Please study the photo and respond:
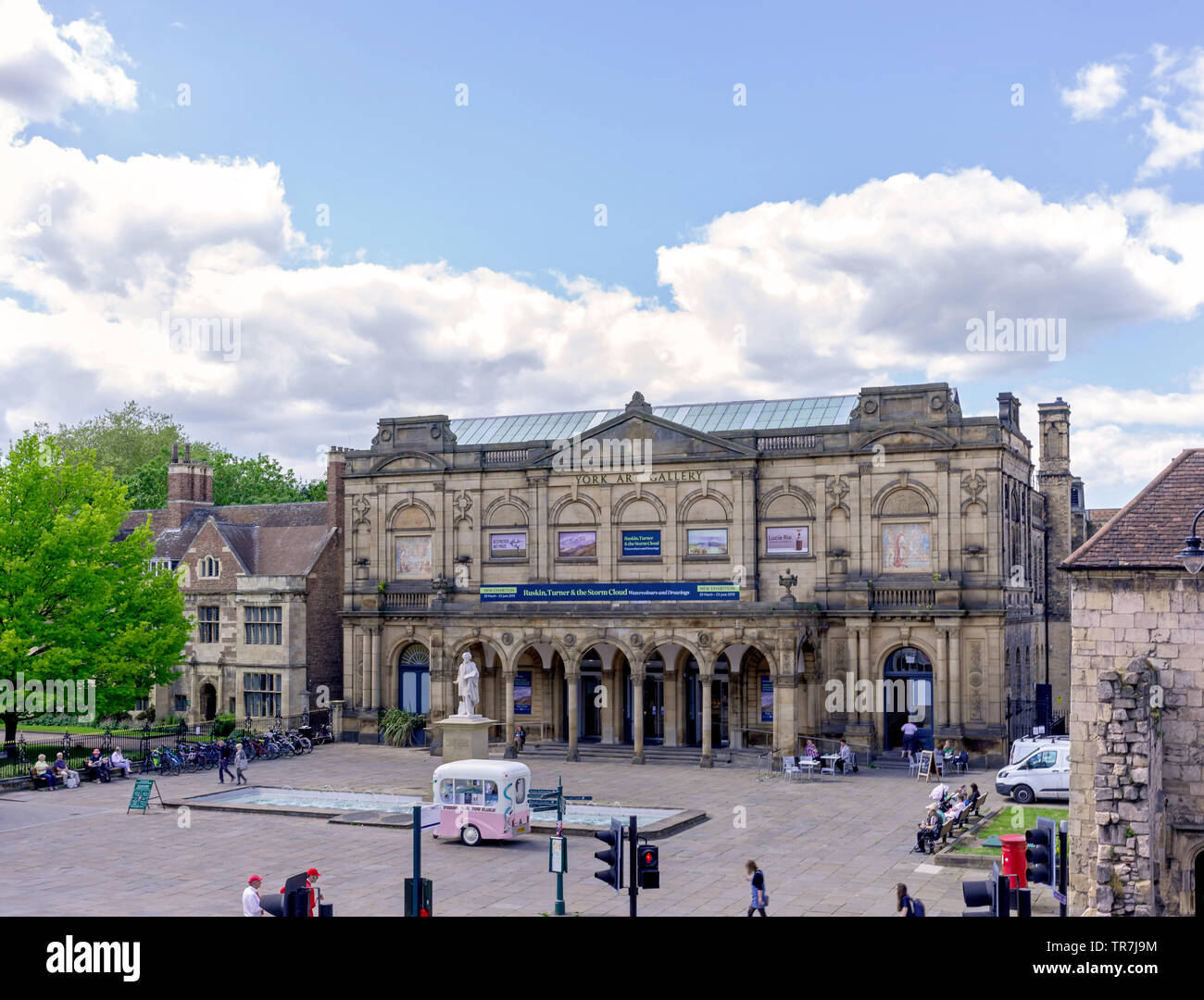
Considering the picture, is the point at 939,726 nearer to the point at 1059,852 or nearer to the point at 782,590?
the point at 782,590

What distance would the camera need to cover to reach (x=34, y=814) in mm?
36000

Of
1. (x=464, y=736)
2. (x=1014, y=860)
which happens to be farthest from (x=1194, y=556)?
(x=464, y=736)

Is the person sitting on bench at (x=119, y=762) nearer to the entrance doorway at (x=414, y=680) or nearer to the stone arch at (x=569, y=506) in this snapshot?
the entrance doorway at (x=414, y=680)

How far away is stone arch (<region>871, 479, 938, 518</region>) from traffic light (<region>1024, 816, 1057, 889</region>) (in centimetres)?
3550

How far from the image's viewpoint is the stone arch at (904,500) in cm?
4878

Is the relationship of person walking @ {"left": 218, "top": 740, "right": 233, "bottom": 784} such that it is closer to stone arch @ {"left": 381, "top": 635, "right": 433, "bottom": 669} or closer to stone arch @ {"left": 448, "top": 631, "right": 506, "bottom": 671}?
stone arch @ {"left": 448, "top": 631, "right": 506, "bottom": 671}

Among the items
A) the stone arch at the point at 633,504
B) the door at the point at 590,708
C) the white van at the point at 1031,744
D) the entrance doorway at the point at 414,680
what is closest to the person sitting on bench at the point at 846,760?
the white van at the point at 1031,744

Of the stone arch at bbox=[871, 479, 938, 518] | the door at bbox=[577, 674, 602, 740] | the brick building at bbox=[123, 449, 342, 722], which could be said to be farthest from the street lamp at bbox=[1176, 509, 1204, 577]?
the brick building at bbox=[123, 449, 342, 722]

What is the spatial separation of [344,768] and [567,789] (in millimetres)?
10890

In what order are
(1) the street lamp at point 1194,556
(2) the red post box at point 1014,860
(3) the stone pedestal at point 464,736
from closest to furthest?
1. (2) the red post box at point 1014,860
2. (1) the street lamp at point 1194,556
3. (3) the stone pedestal at point 464,736

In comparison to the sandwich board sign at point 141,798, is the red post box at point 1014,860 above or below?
above

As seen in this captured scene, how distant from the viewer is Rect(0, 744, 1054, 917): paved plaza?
80.5 ft

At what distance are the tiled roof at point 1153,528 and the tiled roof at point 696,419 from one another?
2765 cm
